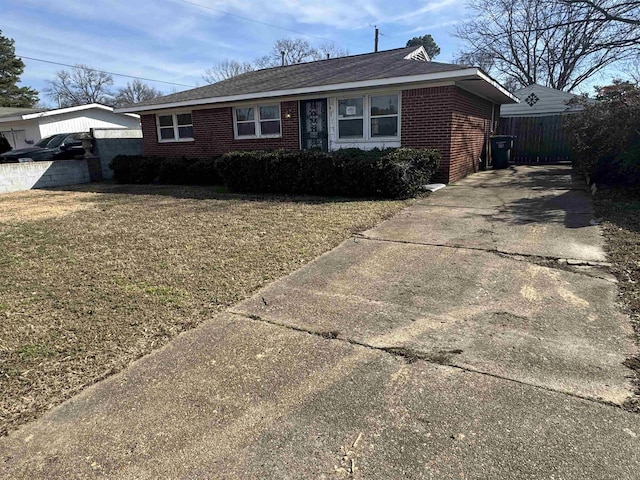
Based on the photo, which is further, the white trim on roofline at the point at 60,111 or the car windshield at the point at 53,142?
the white trim on roofline at the point at 60,111

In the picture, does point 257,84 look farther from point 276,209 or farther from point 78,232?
point 78,232

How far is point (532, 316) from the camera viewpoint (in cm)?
351

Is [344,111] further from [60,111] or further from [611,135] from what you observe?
[60,111]


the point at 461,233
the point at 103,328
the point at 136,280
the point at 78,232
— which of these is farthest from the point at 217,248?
the point at 461,233

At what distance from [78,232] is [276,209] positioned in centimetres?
360

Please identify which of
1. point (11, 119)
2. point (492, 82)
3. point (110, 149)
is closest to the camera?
point (492, 82)

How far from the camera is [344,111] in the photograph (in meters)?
11.9

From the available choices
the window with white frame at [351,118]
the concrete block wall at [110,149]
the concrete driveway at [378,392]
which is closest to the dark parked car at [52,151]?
the concrete block wall at [110,149]

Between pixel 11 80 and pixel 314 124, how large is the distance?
1701 inches

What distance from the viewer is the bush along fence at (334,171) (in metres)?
8.75

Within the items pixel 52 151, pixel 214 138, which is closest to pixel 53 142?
pixel 52 151

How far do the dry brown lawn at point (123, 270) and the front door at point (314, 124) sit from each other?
3.72 metres

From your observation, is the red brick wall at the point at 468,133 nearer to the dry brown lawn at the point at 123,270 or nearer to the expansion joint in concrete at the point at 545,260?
the dry brown lawn at the point at 123,270

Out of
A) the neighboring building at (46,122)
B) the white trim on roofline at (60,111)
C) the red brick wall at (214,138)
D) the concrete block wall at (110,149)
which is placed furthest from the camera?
the neighboring building at (46,122)
